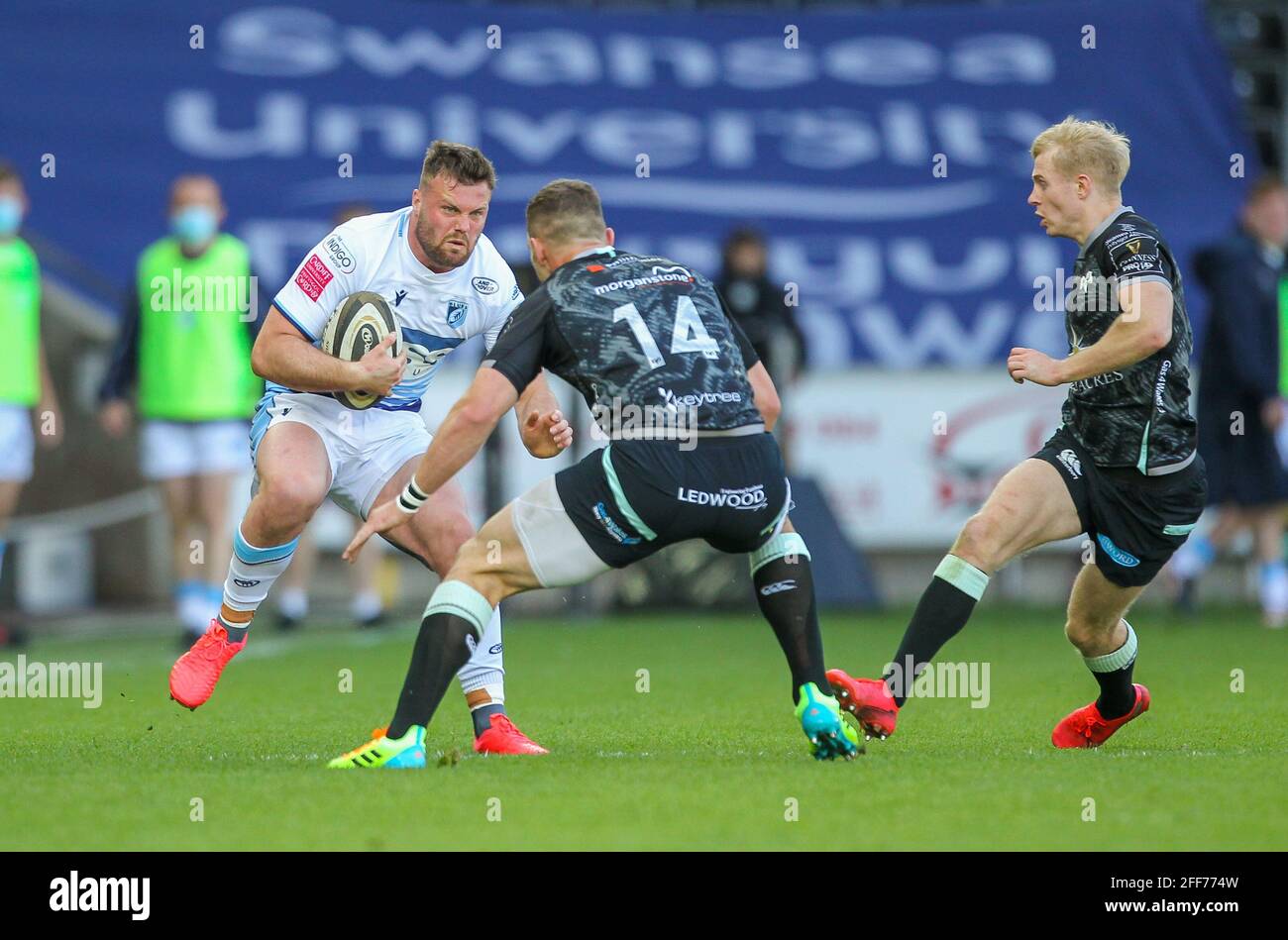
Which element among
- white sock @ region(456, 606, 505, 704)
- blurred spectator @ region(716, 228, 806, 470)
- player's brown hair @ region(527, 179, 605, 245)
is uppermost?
blurred spectator @ region(716, 228, 806, 470)

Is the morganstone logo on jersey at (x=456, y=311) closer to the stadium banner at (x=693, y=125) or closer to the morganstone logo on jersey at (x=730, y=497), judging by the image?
the morganstone logo on jersey at (x=730, y=497)

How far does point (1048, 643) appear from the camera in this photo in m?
12.0

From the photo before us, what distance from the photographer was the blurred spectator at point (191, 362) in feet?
40.7

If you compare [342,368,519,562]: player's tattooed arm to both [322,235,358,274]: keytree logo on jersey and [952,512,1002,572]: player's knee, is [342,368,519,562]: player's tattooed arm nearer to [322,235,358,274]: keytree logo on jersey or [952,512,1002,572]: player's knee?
[322,235,358,274]: keytree logo on jersey

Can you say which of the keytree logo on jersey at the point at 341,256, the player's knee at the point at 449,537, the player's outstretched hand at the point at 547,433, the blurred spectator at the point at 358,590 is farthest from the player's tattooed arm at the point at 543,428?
the blurred spectator at the point at 358,590

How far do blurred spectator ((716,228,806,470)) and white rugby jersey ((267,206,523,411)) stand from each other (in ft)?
22.4

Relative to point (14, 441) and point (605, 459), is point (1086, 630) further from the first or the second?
point (14, 441)

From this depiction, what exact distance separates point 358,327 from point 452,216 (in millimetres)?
533

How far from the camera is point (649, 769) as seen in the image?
639 centimetres

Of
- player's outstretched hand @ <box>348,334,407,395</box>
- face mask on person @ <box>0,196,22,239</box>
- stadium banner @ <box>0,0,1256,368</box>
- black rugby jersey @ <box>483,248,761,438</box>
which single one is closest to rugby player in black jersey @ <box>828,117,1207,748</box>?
black rugby jersey @ <box>483,248,761,438</box>

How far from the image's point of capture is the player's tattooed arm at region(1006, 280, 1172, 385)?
657 centimetres

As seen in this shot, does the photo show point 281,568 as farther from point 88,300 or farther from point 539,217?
point 88,300

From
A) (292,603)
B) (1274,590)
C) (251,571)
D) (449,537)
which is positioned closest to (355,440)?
(449,537)
